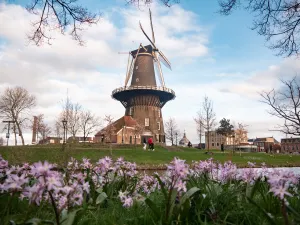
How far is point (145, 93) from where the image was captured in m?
49.9

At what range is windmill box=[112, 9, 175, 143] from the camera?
50.1 m

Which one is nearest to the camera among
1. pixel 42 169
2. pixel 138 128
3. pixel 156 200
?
pixel 42 169

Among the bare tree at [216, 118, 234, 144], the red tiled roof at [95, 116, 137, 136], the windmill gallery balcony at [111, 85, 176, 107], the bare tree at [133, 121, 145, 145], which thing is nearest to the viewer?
the bare tree at [133, 121, 145, 145]

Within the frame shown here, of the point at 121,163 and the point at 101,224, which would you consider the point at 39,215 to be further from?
the point at 121,163

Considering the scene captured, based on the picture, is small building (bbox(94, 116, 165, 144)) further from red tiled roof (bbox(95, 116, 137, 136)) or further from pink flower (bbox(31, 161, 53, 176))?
pink flower (bbox(31, 161, 53, 176))

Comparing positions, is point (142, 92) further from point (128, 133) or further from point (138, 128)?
point (128, 133)

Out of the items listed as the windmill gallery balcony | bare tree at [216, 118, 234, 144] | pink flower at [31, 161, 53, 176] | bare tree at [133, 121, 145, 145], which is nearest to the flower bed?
pink flower at [31, 161, 53, 176]

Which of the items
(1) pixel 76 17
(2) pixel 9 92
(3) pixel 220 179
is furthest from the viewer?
(2) pixel 9 92

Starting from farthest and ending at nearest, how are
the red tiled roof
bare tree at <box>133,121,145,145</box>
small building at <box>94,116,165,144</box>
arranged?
the red tiled roof
small building at <box>94,116,165,144</box>
bare tree at <box>133,121,145,145</box>

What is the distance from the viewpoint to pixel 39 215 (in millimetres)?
2994

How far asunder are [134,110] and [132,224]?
48.6 meters

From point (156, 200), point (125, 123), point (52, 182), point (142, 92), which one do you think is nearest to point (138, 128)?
point (125, 123)

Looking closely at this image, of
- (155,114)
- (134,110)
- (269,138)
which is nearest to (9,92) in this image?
(134,110)

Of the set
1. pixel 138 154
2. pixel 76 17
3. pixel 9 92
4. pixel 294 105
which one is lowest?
pixel 138 154
